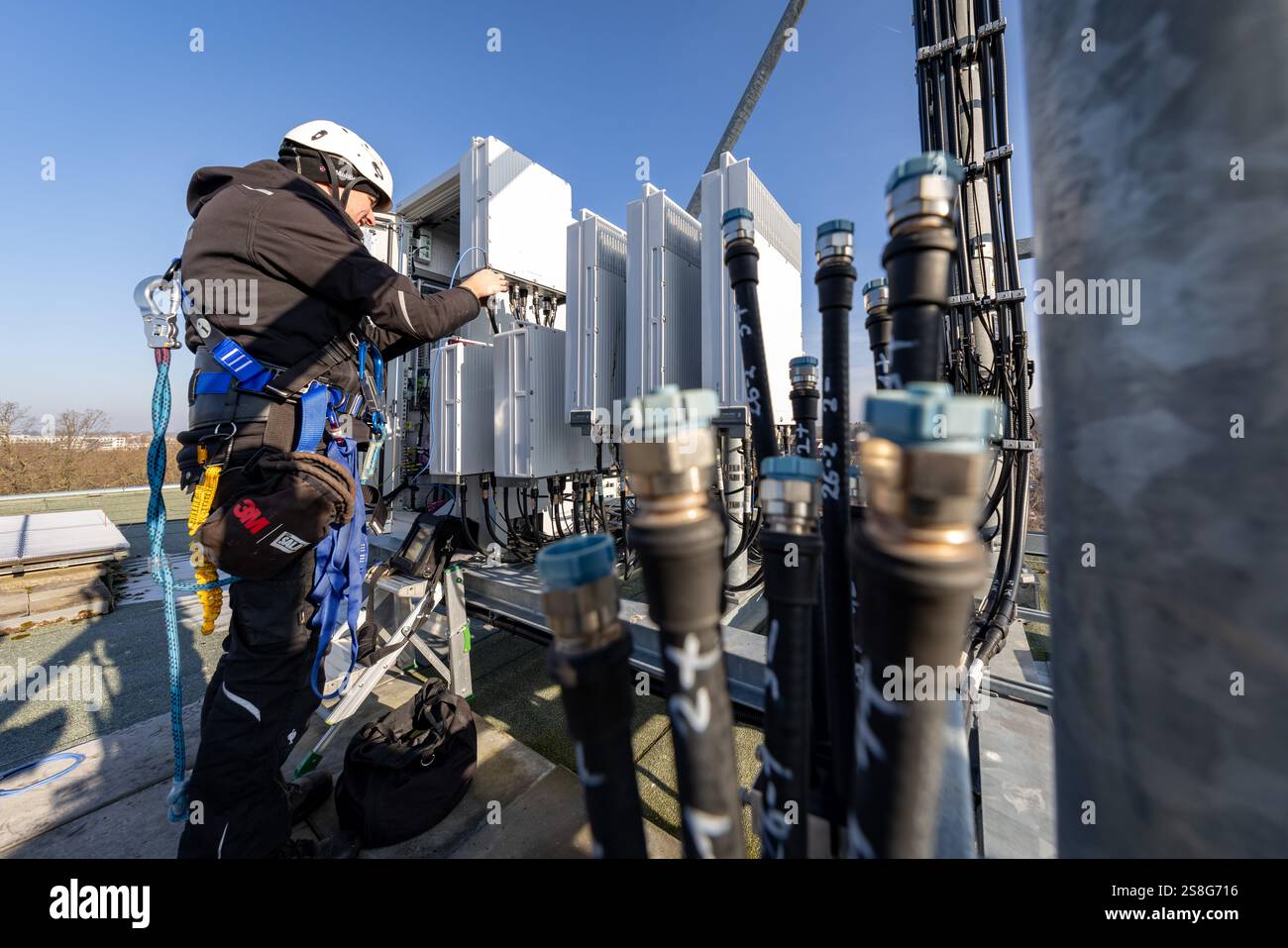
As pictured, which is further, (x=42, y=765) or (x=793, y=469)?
(x=42, y=765)

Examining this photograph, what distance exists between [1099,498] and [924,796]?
30 centimetres

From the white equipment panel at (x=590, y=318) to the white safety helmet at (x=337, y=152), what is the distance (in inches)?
42.5

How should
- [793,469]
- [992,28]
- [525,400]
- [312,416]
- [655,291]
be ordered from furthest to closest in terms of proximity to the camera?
1. [525,400]
2. [992,28]
3. [655,291]
4. [312,416]
5. [793,469]

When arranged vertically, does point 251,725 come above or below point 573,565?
below

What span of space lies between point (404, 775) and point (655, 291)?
2.57 m

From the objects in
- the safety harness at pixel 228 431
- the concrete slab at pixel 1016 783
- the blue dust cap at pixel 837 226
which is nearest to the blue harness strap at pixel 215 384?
the safety harness at pixel 228 431

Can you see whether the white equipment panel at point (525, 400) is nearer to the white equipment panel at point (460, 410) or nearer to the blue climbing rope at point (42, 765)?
the white equipment panel at point (460, 410)

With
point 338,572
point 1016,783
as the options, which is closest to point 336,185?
point 338,572

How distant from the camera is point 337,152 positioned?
7.57 ft

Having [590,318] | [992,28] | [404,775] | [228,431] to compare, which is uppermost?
[992,28]

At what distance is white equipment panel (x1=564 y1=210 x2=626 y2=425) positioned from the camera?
2.79m

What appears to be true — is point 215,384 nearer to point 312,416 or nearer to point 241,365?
point 241,365
